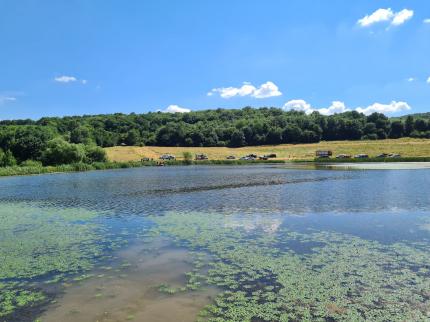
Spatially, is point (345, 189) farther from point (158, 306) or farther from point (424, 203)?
point (158, 306)

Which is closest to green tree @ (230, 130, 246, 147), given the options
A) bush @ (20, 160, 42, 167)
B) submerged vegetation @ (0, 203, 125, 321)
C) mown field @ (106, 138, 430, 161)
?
mown field @ (106, 138, 430, 161)

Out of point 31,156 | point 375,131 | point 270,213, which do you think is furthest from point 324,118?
point 270,213

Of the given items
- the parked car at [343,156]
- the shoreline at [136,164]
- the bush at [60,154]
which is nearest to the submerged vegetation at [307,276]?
the shoreline at [136,164]

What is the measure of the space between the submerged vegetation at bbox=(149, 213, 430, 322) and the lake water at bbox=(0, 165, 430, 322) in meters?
0.05

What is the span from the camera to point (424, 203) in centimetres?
3020

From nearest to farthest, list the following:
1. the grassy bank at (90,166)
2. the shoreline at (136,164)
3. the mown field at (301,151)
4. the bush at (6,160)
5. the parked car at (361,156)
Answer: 1. the grassy bank at (90,166)
2. the shoreline at (136,164)
3. the bush at (6,160)
4. the parked car at (361,156)
5. the mown field at (301,151)

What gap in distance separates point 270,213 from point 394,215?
768cm

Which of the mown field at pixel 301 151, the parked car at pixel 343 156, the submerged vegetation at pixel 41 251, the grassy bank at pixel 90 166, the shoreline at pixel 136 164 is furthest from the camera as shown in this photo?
the mown field at pixel 301 151

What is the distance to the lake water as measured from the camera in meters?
11.4

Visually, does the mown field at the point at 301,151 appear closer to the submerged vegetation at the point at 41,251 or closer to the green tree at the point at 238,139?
the green tree at the point at 238,139

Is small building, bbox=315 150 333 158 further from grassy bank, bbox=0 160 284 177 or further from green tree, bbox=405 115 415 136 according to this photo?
green tree, bbox=405 115 415 136

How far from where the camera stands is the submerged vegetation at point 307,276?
11.0 metres

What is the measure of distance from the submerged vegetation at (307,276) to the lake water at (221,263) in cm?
5

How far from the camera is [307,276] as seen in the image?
13961mm
